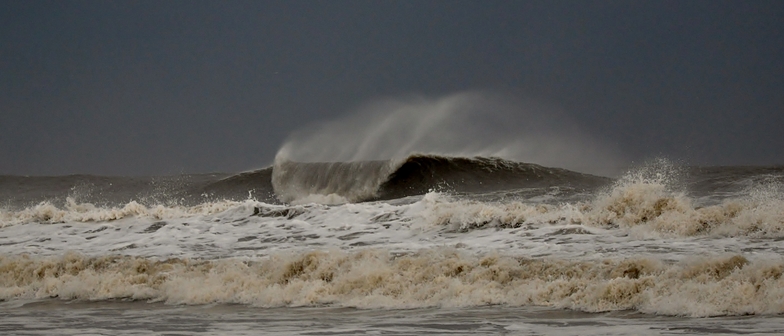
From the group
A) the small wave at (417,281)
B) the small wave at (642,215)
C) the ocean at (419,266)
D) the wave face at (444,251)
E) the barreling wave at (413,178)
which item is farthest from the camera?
the barreling wave at (413,178)

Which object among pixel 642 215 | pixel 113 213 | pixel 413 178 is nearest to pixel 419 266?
pixel 642 215

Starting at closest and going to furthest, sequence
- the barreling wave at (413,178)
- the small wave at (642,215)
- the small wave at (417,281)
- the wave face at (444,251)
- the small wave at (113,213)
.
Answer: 1. the small wave at (417,281)
2. the wave face at (444,251)
3. the small wave at (642,215)
4. the small wave at (113,213)
5. the barreling wave at (413,178)

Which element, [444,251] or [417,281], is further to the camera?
[444,251]

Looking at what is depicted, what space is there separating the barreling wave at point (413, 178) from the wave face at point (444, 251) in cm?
197

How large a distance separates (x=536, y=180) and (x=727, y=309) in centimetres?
1582

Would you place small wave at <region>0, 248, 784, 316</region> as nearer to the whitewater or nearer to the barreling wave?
the whitewater

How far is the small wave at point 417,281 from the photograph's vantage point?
8.02m

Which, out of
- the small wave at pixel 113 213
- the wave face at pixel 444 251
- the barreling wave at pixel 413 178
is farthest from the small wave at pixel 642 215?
the barreling wave at pixel 413 178

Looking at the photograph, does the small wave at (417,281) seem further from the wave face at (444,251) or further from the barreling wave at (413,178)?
the barreling wave at (413,178)

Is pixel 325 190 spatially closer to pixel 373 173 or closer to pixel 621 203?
pixel 373 173

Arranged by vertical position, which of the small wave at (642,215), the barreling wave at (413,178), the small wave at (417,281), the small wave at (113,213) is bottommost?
the small wave at (417,281)

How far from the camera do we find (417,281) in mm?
9820

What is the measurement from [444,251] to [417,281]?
50.6 inches

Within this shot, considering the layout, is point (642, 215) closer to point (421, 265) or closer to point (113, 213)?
point (421, 265)
